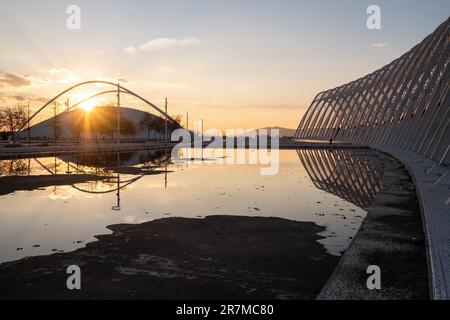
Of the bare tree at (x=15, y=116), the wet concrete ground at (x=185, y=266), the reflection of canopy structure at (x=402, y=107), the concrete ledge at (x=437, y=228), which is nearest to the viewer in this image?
the concrete ledge at (x=437, y=228)

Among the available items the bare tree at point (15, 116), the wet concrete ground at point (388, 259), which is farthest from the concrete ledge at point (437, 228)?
the bare tree at point (15, 116)

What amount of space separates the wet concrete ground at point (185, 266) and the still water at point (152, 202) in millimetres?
705

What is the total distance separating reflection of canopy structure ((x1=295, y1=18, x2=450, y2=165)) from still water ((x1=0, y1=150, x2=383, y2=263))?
4.69m

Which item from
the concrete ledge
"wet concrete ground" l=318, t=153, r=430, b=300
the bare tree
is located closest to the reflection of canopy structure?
the concrete ledge

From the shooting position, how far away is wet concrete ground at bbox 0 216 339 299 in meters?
6.30

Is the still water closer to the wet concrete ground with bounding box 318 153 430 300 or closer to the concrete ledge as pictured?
the wet concrete ground with bounding box 318 153 430 300

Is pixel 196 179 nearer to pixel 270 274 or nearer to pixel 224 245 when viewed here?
pixel 224 245

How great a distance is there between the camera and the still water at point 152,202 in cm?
991

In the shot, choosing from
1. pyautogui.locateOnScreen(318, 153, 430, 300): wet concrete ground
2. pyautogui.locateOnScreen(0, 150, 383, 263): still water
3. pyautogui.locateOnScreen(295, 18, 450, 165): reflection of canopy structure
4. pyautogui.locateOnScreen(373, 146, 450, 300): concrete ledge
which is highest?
pyautogui.locateOnScreen(295, 18, 450, 165): reflection of canopy structure

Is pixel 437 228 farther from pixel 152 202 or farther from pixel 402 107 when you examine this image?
pixel 402 107

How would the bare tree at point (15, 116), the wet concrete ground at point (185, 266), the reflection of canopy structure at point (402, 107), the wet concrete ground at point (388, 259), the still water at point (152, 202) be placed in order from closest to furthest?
the wet concrete ground at point (388, 259) < the wet concrete ground at point (185, 266) < the still water at point (152, 202) < the reflection of canopy structure at point (402, 107) < the bare tree at point (15, 116)

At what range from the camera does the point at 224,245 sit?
9.02 metres

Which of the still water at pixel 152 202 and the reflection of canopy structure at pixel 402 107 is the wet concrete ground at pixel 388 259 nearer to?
the still water at pixel 152 202
